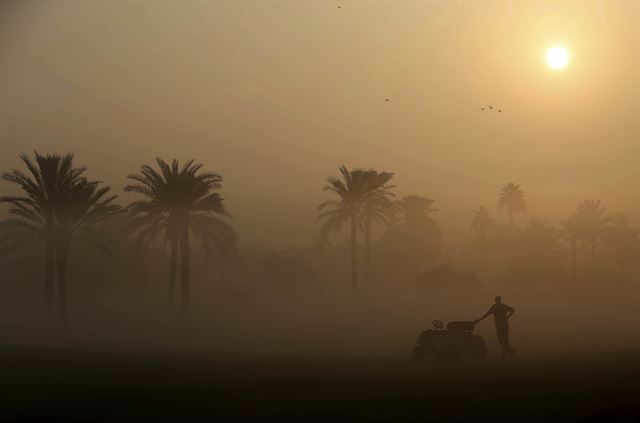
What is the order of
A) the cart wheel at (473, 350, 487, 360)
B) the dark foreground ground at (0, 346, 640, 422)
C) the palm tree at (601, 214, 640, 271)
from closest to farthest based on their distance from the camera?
the dark foreground ground at (0, 346, 640, 422), the cart wheel at (473, 350, 487, 360), the palm tree at (601, 214, 640, 271)

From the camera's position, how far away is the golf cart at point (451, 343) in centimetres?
2658

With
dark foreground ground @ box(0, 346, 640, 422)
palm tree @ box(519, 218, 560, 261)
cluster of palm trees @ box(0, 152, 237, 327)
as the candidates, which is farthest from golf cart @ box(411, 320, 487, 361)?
palm tree @ box(519, 218, 560, 261)

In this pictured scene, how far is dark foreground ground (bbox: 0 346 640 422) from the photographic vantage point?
50.1ft

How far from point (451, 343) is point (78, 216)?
107 ft

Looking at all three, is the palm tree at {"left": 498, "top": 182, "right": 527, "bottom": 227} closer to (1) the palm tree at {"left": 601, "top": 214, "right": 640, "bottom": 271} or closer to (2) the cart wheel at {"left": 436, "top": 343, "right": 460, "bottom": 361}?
(1) the palm tree at {"left": 601, "top": 214, "right": 640, "bottom": 271}

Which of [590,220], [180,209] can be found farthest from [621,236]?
[180,209]

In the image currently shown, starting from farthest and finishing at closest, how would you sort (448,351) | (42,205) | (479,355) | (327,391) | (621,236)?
(621,236) < (42,205) < (479,355) < (448,351) < (327,391)

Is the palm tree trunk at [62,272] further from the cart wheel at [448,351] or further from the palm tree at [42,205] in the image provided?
the cart wheel at [448,351]

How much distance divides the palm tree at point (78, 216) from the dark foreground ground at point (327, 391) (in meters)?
27.5

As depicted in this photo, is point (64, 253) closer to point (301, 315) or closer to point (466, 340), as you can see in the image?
point (301, 315)

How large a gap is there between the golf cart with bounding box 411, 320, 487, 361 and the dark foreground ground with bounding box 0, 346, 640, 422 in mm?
994

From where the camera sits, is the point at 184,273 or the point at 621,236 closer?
the point at 184,273

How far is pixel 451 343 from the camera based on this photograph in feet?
87.1

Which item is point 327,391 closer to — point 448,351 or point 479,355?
point 448,351
